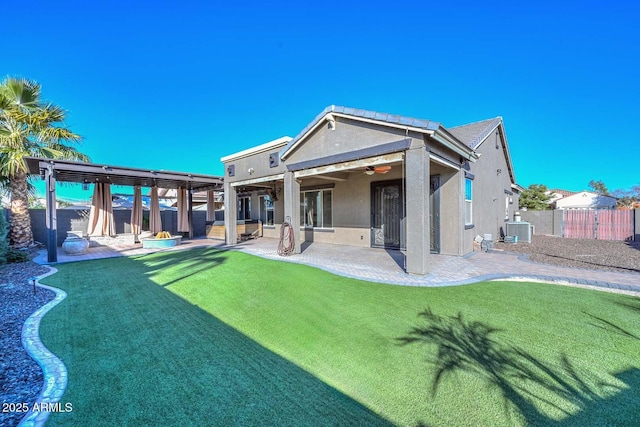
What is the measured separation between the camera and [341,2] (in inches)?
558

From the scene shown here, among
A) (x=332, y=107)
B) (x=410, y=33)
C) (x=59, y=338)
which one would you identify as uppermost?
(x=410, y=33)

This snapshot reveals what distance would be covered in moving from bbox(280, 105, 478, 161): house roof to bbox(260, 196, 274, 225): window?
7.14m

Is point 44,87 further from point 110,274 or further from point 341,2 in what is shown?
point 341,2

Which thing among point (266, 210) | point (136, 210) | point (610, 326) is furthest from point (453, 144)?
point (136, 210)

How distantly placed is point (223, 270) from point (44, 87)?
12.3 metres

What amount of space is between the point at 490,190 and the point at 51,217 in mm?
18103

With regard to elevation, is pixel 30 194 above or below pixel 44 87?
below

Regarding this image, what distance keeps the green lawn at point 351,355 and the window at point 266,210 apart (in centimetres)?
1092

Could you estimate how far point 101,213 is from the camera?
12664mm

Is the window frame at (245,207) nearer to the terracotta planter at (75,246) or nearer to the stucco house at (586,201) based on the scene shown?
the terracotta planter at (75,246)

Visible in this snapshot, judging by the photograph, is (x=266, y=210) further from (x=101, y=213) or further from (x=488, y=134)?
(x=488, y=134)

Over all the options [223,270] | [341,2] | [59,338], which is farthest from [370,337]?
[341,2]

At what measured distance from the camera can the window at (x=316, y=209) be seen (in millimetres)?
13359

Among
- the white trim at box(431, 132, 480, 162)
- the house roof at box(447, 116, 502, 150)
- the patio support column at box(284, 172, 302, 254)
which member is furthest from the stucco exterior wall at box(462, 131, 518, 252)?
the patio support column at box(284, 172, 302, 254)
